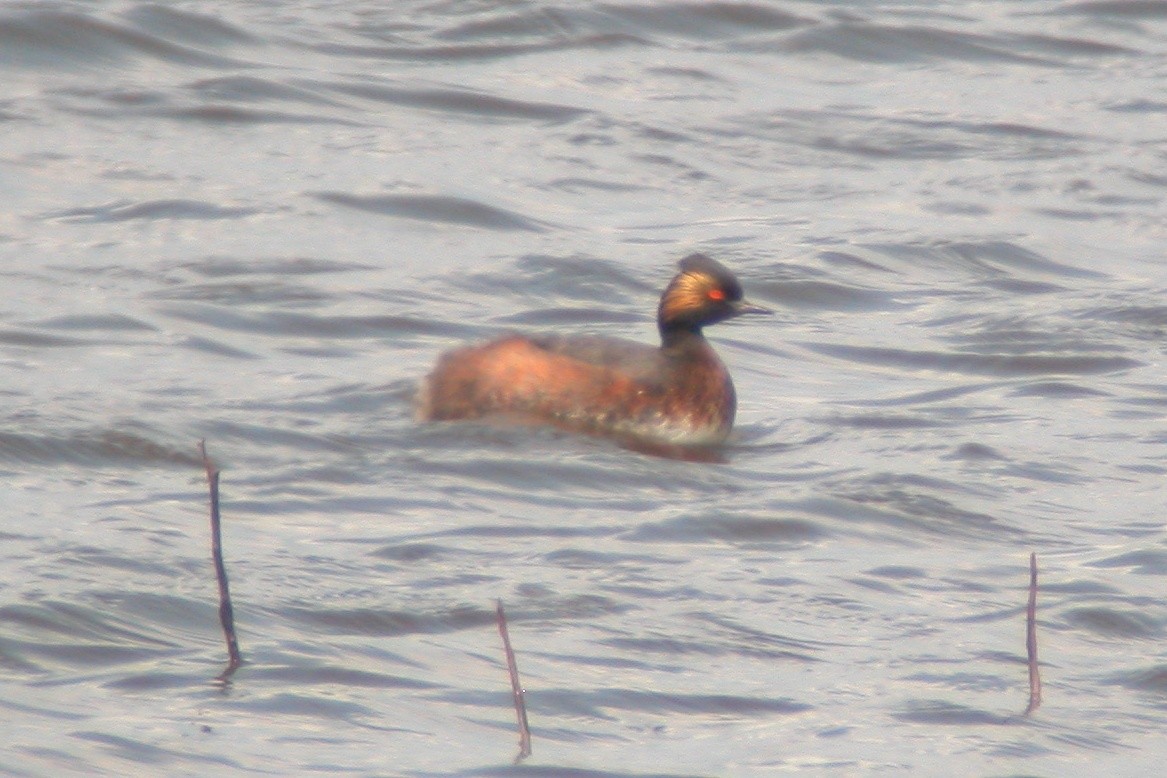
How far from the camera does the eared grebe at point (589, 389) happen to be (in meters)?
9.51

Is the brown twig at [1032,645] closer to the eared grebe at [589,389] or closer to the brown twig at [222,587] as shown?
the brown twig at [222,587]

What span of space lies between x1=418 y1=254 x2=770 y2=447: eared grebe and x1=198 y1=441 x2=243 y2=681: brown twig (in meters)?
3.14

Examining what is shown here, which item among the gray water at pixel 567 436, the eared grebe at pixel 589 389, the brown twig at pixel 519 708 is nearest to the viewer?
the brown twig at pixel 519 708

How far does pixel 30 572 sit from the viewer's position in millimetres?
7055

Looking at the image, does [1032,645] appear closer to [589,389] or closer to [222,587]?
[222,587]

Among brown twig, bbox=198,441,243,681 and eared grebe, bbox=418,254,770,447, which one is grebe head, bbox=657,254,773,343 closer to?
eared grebe, bbox=418,254,770,447

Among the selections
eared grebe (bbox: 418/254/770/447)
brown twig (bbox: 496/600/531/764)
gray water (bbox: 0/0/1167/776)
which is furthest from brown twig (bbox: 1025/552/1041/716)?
eared grebe (bbox: 418/254/770/447)

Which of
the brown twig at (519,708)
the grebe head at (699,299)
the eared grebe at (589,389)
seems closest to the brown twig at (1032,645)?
the brown twig at (519,708)

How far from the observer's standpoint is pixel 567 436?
9.42 m

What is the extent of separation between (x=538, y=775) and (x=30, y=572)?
2.10 metres

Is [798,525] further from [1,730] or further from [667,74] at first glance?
[667,74]

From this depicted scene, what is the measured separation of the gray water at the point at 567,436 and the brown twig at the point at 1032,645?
4cm

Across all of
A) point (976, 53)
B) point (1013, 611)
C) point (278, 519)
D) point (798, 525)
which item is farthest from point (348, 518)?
point (976, 53)

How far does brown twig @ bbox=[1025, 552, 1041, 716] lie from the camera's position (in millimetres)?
5457
